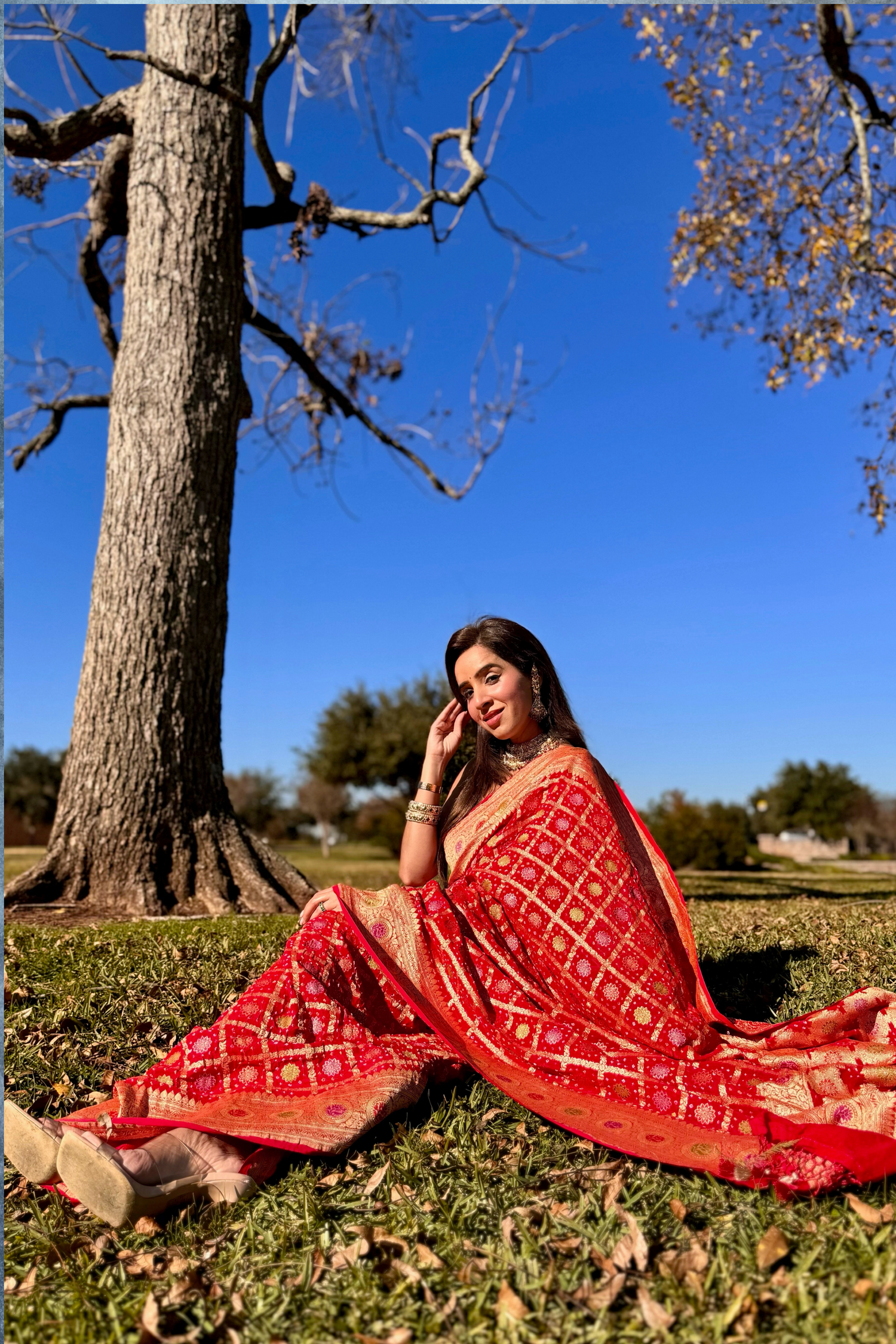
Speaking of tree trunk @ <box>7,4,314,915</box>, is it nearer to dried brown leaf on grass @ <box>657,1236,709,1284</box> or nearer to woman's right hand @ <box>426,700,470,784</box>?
woman's right hand @ <box>426,700,470,784</box>

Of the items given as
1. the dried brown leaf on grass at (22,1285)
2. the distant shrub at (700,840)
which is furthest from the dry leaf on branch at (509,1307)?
the distant shrub at (700,840)

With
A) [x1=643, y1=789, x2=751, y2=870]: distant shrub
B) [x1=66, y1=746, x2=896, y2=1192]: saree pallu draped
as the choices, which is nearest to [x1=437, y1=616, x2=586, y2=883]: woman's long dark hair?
[x1=66, y1=746, x2=896, y2=1192]: saree pallu draped

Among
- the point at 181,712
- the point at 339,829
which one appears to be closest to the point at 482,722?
the point at 181,712

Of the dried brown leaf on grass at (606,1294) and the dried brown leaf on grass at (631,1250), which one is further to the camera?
the dried brown leaf on grass at (631,1250)

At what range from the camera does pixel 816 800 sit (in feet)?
137

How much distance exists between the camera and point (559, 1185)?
2.76 meters

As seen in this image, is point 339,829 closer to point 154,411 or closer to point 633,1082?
point 154,411

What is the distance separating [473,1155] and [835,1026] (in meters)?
1.27

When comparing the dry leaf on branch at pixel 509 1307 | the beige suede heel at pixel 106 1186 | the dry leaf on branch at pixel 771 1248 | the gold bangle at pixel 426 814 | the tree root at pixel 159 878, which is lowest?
the dry leaf on branch at pixel 509 1307

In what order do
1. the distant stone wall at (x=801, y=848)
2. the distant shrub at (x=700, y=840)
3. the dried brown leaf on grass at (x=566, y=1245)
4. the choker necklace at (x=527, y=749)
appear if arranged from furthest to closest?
the distant stone wall at (x=801, y=848), the distant shrub at (x=700, y=840), the choker necklace at (x=527, y=749), the dried brown leaf on grass at (x=566, y=1245)

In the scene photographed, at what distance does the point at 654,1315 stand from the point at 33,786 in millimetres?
39346

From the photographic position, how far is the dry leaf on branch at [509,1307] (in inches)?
84.3

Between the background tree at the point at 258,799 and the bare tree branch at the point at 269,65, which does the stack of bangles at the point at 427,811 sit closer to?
the bare tree branch at the point at 269,65

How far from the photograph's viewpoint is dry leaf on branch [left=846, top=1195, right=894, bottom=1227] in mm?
2432
